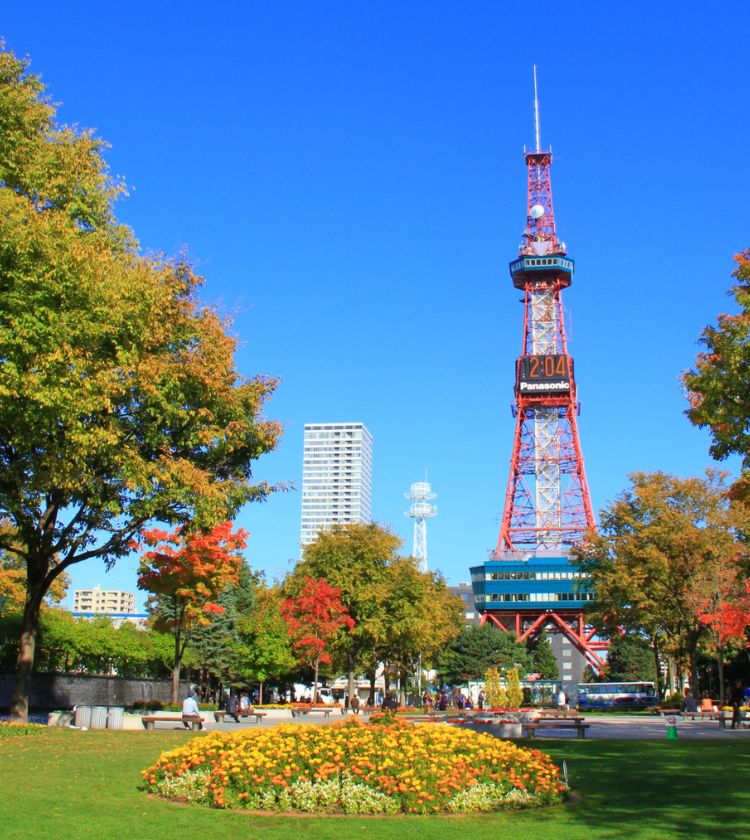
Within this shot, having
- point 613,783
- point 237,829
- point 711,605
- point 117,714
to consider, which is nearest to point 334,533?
point 711,605

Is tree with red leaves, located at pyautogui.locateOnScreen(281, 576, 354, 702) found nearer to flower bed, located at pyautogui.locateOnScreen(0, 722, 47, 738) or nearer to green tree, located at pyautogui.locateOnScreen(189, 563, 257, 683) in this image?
green tree, located at pyautogui.locateOnScreen(189, 563, 257, 683)

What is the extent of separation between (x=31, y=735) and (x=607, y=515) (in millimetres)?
43205

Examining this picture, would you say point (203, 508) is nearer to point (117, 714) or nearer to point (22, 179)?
point (117, 714)

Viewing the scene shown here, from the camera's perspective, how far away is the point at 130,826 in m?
10.3

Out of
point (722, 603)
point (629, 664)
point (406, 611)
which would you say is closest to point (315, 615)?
point (406, 611)

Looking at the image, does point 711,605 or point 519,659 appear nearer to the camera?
point 711,605

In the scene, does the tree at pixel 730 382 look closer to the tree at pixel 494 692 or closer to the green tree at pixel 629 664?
the tree at pixel 494 692

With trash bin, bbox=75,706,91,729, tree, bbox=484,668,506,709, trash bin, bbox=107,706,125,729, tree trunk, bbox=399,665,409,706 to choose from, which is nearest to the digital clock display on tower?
tree trunk, bbox=399,665,409,706

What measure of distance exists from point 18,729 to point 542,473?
9986 cm

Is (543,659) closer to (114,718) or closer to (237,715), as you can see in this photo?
(237,715)

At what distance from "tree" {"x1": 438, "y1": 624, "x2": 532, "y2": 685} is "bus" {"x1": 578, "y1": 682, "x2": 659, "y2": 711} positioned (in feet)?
28.1

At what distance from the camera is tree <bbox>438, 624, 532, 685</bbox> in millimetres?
97688

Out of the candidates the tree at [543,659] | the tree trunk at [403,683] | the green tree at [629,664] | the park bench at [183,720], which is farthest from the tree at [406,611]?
the tree at [543,659]

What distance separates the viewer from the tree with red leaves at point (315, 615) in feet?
169
